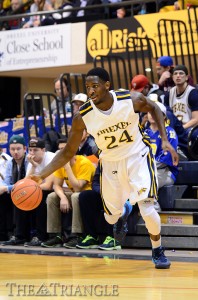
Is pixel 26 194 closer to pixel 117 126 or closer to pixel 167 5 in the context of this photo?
pixel 117 126

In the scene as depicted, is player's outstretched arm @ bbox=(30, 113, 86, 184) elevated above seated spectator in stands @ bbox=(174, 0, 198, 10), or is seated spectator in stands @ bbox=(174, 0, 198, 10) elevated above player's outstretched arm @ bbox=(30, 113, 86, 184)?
seated spectator in stands @ bbox=(174, 0, 198, 10)

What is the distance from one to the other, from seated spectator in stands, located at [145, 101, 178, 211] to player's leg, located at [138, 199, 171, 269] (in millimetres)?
2480

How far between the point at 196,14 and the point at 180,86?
3026 mm

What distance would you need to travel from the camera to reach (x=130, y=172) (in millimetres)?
8766

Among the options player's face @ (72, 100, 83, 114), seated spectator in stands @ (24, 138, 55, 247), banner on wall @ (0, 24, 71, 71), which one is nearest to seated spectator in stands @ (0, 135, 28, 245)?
seated spectator in stands @ (24, 138, 55, 247)

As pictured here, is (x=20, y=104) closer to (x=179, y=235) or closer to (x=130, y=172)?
(x=179, y=235)

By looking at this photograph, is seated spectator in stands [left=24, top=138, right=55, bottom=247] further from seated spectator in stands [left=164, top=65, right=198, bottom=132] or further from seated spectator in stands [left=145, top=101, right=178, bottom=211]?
seated spectator in stands [left=164, top=65, right=198, bottom=132]

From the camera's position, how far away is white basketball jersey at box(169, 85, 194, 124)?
40.2 ft

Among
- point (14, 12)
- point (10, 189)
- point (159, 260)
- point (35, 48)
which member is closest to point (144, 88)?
point (10, 189)

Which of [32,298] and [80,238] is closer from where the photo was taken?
[32,298]

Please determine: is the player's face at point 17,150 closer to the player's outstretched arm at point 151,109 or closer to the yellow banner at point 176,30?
the player's outstretched arm at point 151,109

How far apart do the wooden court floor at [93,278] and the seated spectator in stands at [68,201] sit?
948mm

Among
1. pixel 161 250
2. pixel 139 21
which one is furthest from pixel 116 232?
pixel 139 21

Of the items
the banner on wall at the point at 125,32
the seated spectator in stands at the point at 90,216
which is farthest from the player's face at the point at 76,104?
the banner on wall at the point at 125,32
